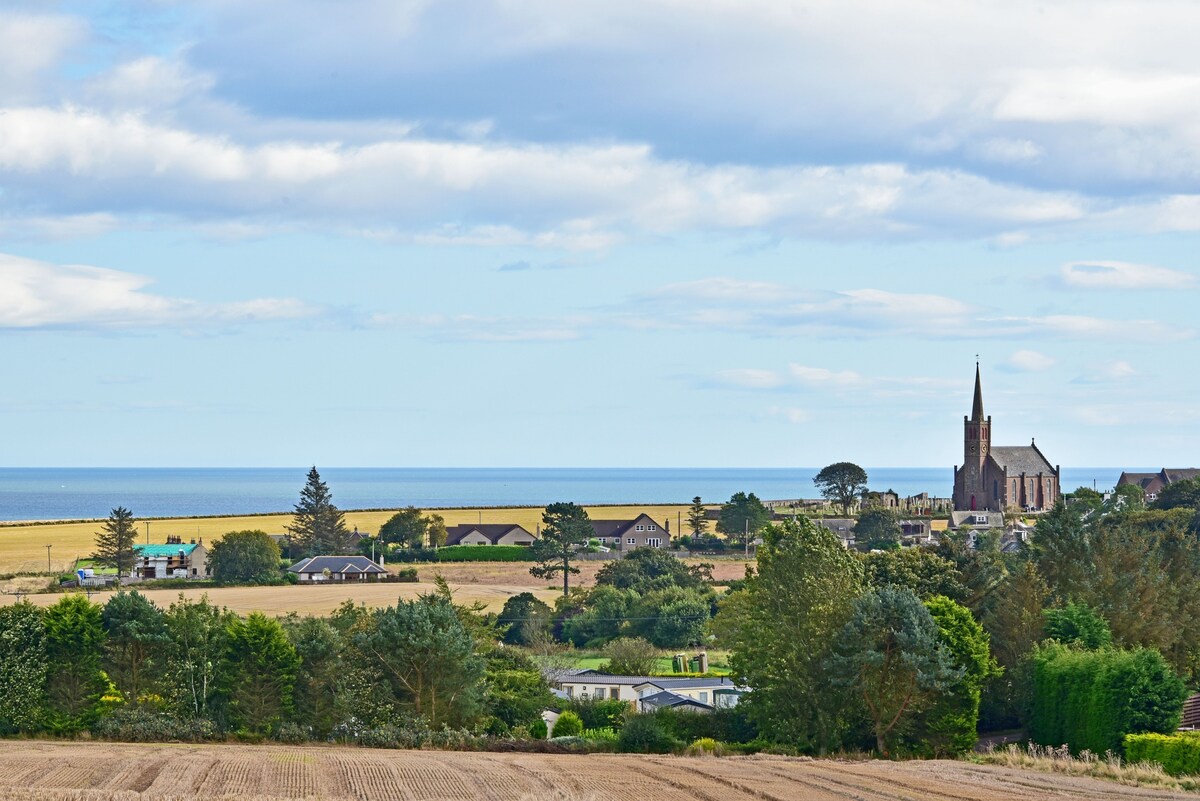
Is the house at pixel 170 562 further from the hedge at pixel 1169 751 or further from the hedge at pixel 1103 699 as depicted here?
the hedge at pixel 1169 751

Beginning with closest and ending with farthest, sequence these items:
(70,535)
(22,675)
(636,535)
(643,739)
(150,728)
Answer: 1. (643,739)
2. (150,728)
3. (22,675)
4. (636,535)
5. (70,535)

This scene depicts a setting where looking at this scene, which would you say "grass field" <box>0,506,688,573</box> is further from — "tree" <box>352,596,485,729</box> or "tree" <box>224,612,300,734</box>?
"tree" <box>352,596,485,729</box>

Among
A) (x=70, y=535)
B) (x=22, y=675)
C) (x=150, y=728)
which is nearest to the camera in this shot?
(x=150, y=728)

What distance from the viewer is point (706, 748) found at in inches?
1957

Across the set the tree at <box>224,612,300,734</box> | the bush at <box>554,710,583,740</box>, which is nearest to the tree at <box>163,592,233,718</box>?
the tree at <box>224,612,300,734</box>

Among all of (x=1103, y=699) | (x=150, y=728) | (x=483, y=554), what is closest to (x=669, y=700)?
(x=1103, y=699)

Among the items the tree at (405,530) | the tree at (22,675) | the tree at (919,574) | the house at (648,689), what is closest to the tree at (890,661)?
the house at (648,689)

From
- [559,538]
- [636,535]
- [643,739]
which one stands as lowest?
[643,739]

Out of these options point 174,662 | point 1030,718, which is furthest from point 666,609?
point 174,662

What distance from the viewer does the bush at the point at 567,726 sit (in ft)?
173

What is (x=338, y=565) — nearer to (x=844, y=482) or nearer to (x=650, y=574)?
(x=650, y=574)

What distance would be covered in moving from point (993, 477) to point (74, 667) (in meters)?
162

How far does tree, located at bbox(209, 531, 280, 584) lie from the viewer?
114938mm

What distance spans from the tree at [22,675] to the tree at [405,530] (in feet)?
286
